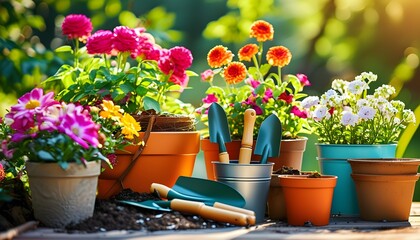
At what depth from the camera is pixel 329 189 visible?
159cm

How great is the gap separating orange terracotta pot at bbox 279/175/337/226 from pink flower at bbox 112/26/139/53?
1.94 feet

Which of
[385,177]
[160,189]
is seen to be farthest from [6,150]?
[385,177]

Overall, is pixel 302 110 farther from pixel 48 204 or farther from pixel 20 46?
pixel 20 46

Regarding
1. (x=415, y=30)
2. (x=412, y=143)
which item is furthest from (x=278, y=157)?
(x=415, y=30)

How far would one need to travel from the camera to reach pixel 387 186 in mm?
1657

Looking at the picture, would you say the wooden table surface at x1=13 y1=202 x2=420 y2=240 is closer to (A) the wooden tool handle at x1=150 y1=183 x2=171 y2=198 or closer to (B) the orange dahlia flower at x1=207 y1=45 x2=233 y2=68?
(A) the wooden tool handle at x1=150 y1=183 x2=171 y2=198

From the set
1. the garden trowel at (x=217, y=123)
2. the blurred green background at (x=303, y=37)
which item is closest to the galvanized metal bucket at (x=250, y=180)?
the garden trowel at (x=217, y=123)

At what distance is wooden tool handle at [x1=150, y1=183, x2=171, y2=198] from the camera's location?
1.67 meters

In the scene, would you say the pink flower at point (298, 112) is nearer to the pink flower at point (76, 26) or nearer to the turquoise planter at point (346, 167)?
the turquoise planter at point (346, 167)

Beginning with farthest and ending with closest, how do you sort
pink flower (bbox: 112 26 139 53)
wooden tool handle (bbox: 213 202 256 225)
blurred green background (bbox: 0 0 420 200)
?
blurred green background (bbox: 0 0 420 200), pink flower (bbox: 112 26 139 53), wooden tool handle (bbox: 213 202 256 225)

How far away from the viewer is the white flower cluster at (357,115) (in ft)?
5.89

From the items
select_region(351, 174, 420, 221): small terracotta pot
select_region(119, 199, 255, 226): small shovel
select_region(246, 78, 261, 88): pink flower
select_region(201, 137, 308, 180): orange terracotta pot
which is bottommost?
select_region(119, 199, 255, 226): small shovel

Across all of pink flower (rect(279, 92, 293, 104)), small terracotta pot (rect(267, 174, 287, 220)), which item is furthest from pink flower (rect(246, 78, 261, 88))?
small terracotta pot (rect(267, 174, 287, 220))

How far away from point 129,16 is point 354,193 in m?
1.45
